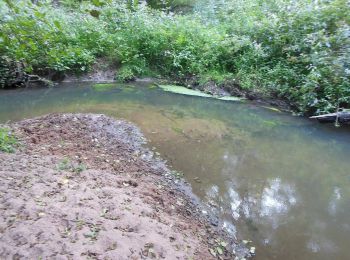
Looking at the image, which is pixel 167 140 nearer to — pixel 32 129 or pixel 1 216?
pixel 32 129

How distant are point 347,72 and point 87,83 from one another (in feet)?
25.6

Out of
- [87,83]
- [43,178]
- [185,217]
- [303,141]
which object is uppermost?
[43,178]

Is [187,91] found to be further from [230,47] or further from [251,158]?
[251,158]

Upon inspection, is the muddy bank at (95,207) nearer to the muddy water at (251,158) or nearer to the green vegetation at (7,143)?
the green vegetation at (7,143)

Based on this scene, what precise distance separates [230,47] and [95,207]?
8515mm

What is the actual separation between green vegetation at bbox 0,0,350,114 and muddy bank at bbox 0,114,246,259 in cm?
322

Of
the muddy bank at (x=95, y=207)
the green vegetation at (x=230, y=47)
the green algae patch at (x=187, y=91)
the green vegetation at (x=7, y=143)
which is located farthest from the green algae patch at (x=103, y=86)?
the green vegetation at (x=7, y=143)

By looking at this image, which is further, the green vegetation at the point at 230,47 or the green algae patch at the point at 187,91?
the green algae patch at the point at 187,91

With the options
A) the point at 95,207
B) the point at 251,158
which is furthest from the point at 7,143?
the point at 251,158

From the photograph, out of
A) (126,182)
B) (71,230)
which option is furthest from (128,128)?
(71,230)

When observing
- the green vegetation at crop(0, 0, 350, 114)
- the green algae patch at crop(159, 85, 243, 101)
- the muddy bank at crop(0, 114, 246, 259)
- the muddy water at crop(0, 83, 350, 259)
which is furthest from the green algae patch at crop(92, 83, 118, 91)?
the muddy bank at crop(0, 114, 246, 259)

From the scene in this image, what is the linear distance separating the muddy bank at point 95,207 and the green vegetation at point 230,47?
322cm

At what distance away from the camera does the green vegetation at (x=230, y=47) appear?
8375 millimetres

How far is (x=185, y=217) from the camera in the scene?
164 inches
